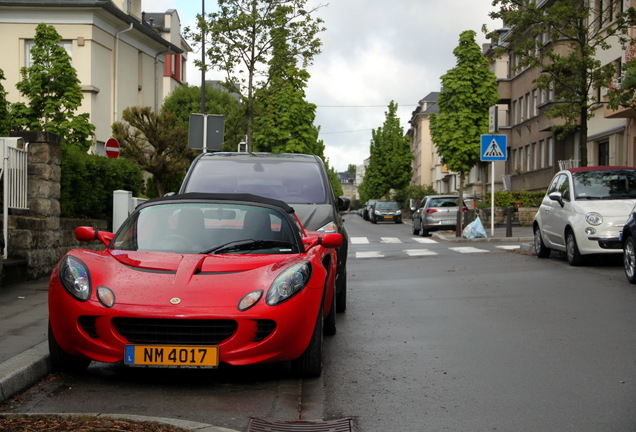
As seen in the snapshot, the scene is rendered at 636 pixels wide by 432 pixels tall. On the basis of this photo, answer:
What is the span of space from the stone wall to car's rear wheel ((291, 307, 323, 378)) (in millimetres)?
6708

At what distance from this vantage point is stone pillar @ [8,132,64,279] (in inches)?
463

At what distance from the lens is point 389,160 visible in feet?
350

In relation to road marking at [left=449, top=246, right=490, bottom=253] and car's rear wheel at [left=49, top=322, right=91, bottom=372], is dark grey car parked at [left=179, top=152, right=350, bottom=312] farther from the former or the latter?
road marking at [left=449, top=246, right=490, bottom=253]

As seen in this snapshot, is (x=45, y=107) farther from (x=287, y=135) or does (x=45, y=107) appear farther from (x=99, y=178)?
(x=287, y=135)

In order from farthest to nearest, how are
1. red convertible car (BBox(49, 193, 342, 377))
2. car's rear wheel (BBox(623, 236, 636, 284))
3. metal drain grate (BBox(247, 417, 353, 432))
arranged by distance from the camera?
car's rear wheel (BBox(623, 236, 636, 284)) → red convertible car (BBox(49, 193, 342, 377)) → metal drain grate (BBox(247, 417, 353, 432))

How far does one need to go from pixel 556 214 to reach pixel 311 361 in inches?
447

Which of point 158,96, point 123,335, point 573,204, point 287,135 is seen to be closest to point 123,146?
point 158,96

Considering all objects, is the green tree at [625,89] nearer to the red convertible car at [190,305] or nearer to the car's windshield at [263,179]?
the car's windshield at [263,179]

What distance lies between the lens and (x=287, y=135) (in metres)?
68.1

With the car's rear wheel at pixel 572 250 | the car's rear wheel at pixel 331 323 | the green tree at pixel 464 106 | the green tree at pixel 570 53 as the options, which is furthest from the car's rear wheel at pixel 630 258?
the green tree at pixel 464 106

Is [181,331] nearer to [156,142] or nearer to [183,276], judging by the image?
[183,276]

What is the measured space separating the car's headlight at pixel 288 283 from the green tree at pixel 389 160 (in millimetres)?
100483

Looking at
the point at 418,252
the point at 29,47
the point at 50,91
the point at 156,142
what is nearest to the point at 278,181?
the point at 418,252

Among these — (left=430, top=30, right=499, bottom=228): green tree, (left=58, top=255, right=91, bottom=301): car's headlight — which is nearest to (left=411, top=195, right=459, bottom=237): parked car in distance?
(left=430, top=30, right=499, bottom=228): green tree
